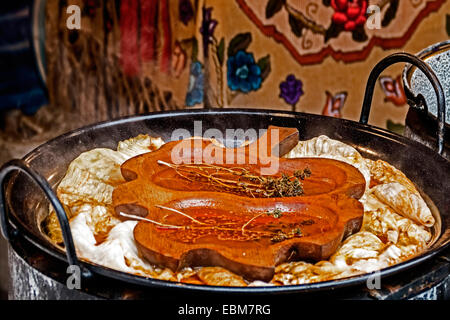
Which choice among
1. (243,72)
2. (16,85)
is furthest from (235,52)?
(16,85)

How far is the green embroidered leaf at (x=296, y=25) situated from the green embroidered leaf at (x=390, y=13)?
648mm

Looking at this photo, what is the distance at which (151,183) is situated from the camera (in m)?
2.19

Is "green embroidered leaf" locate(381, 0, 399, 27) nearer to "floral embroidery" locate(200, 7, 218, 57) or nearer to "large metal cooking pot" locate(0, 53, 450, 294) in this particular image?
"floral embroidery" locate(200, 7, 218, 57)

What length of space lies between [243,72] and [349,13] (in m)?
1.06

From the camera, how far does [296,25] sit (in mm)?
4562

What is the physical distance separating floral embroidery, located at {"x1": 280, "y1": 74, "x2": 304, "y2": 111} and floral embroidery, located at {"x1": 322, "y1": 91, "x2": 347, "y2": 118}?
239mm

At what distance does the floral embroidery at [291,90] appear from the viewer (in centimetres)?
472

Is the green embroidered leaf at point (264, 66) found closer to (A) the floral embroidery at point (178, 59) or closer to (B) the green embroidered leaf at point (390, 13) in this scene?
(A) the floral embroidery at point (178, 59)

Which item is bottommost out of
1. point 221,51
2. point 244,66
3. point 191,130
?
point 191,130

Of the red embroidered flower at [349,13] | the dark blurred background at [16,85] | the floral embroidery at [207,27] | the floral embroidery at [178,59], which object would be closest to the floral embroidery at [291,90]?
the red embroidered flower at [349,13]

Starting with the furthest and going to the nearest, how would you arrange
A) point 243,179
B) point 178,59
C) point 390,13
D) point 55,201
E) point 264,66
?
point 178,59 → point 264,66 → point 390,13 → point 243,179 → point 55,201

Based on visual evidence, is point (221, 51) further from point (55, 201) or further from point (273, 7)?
point (55, 201)

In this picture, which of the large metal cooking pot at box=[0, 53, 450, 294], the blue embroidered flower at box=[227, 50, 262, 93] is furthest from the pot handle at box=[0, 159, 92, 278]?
the blue embroidered flower at box=[227, 50, 262, 93]
